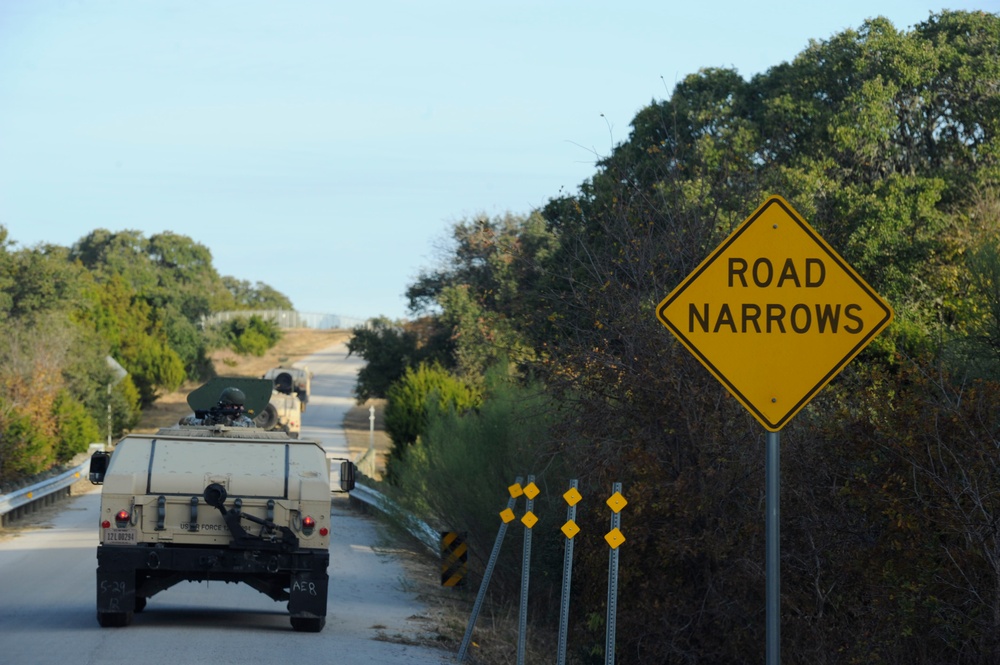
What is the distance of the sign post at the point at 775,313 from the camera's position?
6.48 meters

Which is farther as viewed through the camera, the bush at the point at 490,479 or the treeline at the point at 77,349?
the treeline at the point at 77,349

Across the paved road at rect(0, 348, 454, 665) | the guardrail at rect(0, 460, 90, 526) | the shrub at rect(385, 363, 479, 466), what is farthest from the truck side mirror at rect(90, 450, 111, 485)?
the shrub at rect(385, 363, 479, 466)

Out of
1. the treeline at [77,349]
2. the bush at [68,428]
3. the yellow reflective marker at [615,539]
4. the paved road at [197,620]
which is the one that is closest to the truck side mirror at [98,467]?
the paved road at [197,620]

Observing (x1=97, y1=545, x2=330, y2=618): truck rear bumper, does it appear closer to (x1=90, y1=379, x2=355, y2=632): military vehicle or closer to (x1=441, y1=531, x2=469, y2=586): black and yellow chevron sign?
(x1=90, y1=379, x2=355, y2=632): military vehicle

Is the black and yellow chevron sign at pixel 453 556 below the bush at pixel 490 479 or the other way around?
below

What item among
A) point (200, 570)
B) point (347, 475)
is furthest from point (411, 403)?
point (200, 570)

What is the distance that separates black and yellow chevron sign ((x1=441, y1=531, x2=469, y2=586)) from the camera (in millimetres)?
15344

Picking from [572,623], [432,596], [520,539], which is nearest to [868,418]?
[572,623]

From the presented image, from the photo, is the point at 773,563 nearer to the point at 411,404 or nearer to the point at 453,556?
the point at 453,556

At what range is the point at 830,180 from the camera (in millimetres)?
24422

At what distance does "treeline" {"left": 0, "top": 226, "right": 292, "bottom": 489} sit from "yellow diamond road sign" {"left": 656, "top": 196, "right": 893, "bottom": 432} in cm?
2917

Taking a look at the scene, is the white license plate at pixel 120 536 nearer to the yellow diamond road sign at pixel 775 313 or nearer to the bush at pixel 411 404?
the yellow diamond road sign at pixel 775 313

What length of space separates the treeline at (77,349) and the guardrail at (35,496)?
109 cm

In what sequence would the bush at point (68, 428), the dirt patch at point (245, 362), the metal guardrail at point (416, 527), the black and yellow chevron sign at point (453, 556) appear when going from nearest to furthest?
the black and yellow chevron sign at point (453, 556)
the metal guardrail at point (416, 527)
the bush at point (68, 428)
the dirt patch at point (245, 362)
